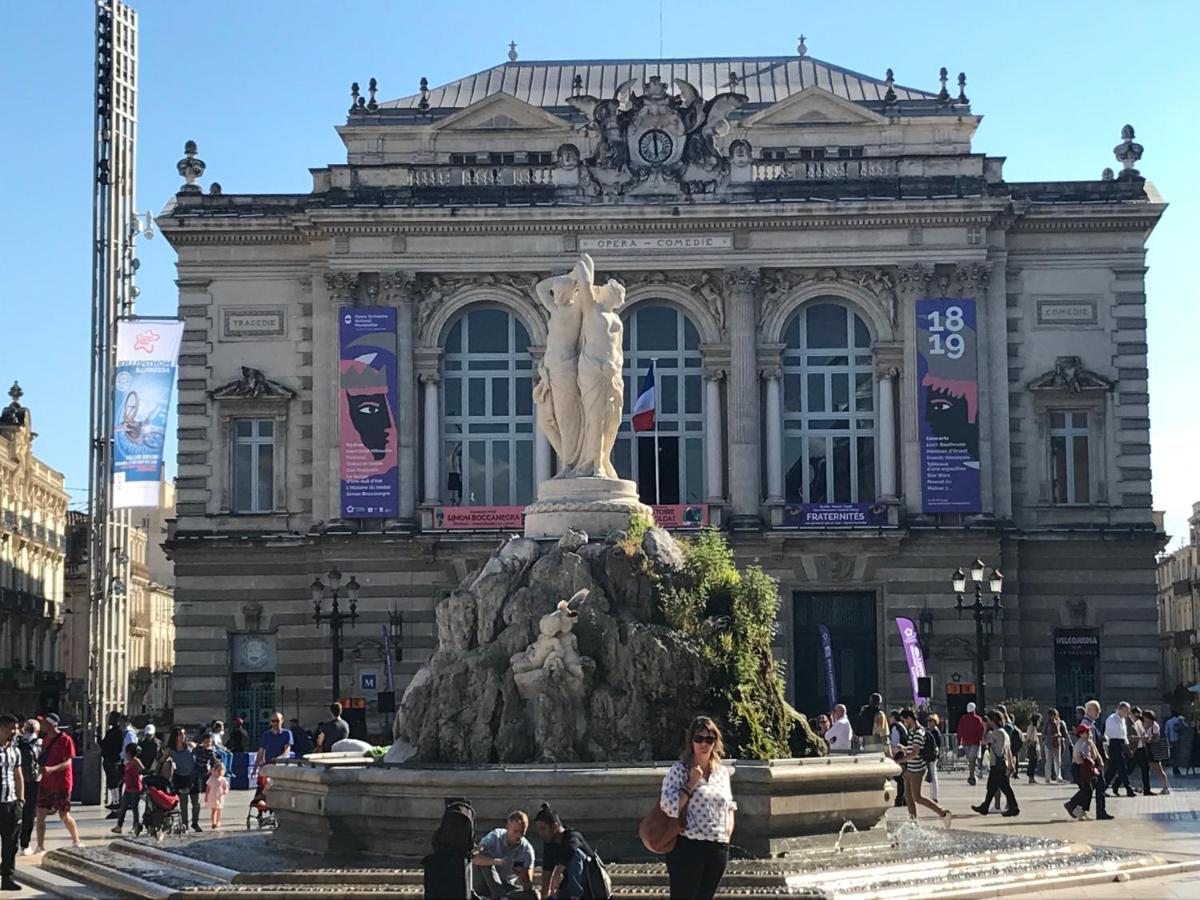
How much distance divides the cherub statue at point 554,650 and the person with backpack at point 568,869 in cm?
677

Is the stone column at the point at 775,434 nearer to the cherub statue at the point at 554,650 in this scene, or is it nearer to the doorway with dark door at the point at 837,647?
the doorway with dark door at the point at 837,647

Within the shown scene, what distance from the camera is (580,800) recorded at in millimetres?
20125

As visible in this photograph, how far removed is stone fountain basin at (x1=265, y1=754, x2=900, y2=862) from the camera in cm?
2011

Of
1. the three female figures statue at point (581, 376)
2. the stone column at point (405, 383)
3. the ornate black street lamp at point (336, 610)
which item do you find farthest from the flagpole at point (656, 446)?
the three female figures statue at point (581, 376)

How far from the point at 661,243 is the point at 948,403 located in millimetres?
8951

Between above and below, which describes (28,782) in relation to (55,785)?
above

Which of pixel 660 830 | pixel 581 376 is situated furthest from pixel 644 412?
pixel 660 830

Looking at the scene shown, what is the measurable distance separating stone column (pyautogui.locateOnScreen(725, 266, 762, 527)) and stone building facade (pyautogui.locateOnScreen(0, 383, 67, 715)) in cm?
3320

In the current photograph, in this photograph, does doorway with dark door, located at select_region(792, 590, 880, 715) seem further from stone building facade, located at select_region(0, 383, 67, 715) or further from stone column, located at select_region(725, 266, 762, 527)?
stone building facade, located at select_region(0, 383, 67, 715)

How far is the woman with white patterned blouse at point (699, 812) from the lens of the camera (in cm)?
1415

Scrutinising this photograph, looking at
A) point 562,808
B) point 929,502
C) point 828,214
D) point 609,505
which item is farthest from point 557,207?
point 562,808

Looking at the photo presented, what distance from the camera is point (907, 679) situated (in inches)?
1993

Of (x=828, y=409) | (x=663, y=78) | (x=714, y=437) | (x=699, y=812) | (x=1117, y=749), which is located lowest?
(x=1117, y=749)

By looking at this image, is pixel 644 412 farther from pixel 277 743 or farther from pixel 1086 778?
pixel 1086 778
